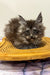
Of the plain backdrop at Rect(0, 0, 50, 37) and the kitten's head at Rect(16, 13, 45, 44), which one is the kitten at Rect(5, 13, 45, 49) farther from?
the plain backdrop at Rect(0, 0, 50, 37)

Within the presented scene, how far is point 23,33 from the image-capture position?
987 mm

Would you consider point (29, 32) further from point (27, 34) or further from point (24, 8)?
point (24, 8)

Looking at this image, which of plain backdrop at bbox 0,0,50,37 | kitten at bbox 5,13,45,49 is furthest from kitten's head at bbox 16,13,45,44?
plain backdrop at bbox 0,0,50,37

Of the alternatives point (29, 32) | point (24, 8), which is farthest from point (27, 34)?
point (24, 8)

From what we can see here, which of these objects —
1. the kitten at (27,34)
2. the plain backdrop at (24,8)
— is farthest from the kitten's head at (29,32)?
the plain backdrop at (24,8)

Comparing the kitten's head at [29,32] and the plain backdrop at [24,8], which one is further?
the plain backdrop at [24,8]

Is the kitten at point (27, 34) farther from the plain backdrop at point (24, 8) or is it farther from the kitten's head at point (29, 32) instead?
the plain backdrop at point (24, 8)

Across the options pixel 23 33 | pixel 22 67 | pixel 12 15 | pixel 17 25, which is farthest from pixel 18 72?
pixel 12 15

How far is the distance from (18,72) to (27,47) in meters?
0.27

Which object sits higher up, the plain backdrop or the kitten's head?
the plain backdrop

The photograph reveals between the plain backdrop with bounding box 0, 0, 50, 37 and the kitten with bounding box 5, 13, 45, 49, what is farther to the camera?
the plain backdrop with bounding box 0, 0, 50, 37

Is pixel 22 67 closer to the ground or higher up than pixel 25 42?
closer to the ground

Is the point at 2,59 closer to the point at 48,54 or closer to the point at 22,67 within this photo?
the point at 22,67

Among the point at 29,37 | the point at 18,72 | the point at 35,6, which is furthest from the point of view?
the point at 35,6
